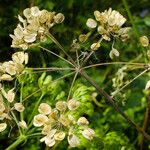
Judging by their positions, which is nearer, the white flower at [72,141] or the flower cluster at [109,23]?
the white flower at [72,141]

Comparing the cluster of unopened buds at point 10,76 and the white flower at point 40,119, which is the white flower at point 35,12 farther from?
the white flower at point 40,119

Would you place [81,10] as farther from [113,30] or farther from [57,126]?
[57,126]

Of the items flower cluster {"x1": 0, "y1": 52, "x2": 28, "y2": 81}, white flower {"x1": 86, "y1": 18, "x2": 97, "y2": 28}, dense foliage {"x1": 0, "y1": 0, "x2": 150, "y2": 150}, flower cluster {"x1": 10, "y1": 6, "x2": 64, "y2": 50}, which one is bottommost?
dense foliage {"x1": 0, "y1": 0, "x2": 150, "y2": 150}

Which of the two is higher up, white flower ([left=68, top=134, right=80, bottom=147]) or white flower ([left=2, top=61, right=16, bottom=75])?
white flower ([left=2, top=61, right=16, bottom=75])

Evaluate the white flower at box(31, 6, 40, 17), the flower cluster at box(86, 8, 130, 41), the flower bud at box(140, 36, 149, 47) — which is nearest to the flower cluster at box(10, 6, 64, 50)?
the white flower at box(31, 6, 40, 17)

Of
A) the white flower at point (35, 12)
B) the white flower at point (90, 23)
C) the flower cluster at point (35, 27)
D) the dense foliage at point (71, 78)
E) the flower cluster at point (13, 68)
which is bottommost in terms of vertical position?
the dense foliage at point (71, 78)

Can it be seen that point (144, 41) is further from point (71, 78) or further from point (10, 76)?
point (71, 78)

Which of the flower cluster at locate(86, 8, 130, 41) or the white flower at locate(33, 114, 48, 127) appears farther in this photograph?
the flower cluster at locate(86, 8, 130, 41)

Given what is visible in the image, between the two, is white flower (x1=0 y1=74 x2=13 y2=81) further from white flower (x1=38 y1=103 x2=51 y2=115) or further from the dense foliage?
white flower (x1=38 y1=103 x2=51 y2=115)

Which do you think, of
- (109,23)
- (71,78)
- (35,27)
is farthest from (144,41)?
(71,78)

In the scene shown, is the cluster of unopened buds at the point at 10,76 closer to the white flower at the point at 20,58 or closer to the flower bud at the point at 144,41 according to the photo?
the white flower at the point at 20,58

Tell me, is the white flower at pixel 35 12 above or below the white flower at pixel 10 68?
above

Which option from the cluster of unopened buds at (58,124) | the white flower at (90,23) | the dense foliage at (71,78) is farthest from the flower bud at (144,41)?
the cluster of unopened buds at (58,124)
